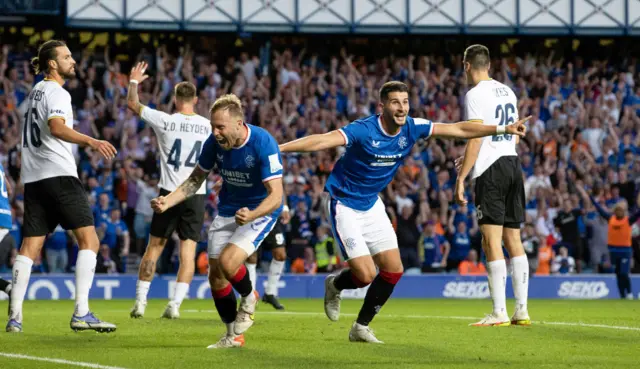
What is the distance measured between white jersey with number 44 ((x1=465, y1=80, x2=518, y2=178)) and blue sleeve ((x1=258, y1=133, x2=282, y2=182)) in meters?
3.25

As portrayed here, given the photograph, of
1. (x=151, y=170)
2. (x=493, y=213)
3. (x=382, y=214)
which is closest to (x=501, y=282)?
(x=493, y=213)

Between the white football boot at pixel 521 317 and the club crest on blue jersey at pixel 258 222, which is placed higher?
the club crest on blue jersey at pixel 258 222

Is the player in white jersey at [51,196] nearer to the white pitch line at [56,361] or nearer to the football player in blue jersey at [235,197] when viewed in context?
the football player in blue jersey at [235,197]

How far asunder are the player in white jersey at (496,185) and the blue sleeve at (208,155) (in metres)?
3.10

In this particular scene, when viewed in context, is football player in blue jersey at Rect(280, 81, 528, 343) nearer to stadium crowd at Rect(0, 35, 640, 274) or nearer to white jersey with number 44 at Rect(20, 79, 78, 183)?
white jersey with number 44 at Rect(20, 79, 78, 183)

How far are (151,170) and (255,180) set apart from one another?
51.4 feet

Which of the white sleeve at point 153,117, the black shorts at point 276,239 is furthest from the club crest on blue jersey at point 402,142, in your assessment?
the black shorts at point 276,239

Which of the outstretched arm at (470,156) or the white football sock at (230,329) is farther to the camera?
the outstretched arm at (470,156)

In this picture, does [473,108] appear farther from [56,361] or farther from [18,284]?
[56,361]

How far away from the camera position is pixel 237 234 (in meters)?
9.14

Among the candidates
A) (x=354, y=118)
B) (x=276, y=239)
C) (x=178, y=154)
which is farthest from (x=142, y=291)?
(x=354, y=118)

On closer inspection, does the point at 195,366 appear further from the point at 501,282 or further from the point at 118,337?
the point at 501,282

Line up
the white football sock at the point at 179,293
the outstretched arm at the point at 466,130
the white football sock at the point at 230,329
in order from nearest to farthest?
the white football sock at the point at 230,329, the outstretched arm at the point at 466,130, the white football sock at the point at 179,293

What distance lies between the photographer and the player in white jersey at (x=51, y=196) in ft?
32.8
